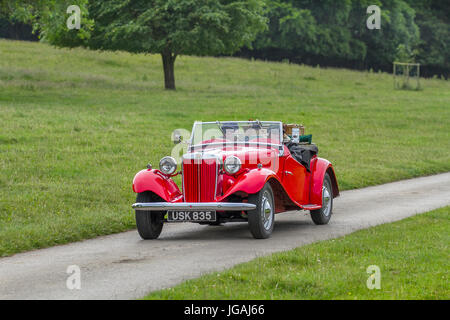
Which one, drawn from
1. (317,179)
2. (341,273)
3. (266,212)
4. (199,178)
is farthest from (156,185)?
(341,273)

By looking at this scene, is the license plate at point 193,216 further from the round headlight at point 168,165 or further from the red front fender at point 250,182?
the round headlight at point 168,165

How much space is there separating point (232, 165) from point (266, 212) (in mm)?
835

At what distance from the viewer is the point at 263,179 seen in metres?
11.0

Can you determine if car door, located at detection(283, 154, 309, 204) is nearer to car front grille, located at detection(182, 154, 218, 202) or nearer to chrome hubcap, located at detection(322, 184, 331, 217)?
chrome hubcap, located at detection(322, 184, 331, 217)

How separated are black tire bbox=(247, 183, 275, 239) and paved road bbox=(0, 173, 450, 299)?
0.56 feet

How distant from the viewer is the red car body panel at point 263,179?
11102 millimetres

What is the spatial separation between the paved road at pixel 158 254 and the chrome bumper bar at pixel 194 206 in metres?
0.50

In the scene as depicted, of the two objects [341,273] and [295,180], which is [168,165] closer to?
[295,180]

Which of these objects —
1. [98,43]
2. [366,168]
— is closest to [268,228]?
[366,168]

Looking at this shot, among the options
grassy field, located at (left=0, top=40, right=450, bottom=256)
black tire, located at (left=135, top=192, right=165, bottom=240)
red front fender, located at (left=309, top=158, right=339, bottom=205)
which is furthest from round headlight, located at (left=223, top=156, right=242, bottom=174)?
grassy field, located at (left=0, top=40, right=450, bottom=256)

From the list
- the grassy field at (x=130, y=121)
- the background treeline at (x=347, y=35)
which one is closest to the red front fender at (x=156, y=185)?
the grassy field at (x=130, y=121)

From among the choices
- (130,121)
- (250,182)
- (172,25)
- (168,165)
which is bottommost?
(130,121)

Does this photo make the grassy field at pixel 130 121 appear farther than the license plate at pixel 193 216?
Yes

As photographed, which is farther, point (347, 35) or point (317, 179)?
point (347, 35)
